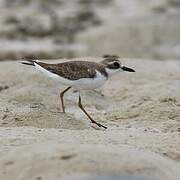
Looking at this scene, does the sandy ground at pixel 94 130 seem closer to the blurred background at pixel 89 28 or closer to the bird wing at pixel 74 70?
the bird wing at pixel 74 70

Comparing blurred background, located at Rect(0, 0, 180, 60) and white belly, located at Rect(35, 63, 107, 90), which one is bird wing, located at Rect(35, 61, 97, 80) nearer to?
white belly, located at Rect(35, 63, 107, 90)

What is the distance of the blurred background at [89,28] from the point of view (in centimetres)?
2266

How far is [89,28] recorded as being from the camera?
26219mm

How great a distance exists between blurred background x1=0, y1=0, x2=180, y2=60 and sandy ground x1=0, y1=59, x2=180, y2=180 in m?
8.40

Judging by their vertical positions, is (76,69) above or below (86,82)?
above

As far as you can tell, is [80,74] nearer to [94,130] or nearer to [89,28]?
[94,130]

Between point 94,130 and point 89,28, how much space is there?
61.3ft

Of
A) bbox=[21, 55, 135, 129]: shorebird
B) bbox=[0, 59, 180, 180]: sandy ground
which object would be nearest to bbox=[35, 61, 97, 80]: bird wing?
bbox=[21, 55, 135, 129]: shorebird

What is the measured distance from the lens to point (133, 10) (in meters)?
27.4

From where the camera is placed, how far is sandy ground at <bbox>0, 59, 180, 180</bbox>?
18.0 ft

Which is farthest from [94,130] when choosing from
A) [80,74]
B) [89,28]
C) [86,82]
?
[89,28]

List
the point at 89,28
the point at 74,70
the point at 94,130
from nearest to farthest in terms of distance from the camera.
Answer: the point at 94,130
the point at 74,70
the point at 89,28

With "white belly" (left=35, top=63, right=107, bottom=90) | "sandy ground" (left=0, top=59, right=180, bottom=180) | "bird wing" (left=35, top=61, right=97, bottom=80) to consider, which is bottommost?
"sandy ground" (left=0, top=59, right=180, bottom=180)

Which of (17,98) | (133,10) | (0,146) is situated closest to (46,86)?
(17,98)
